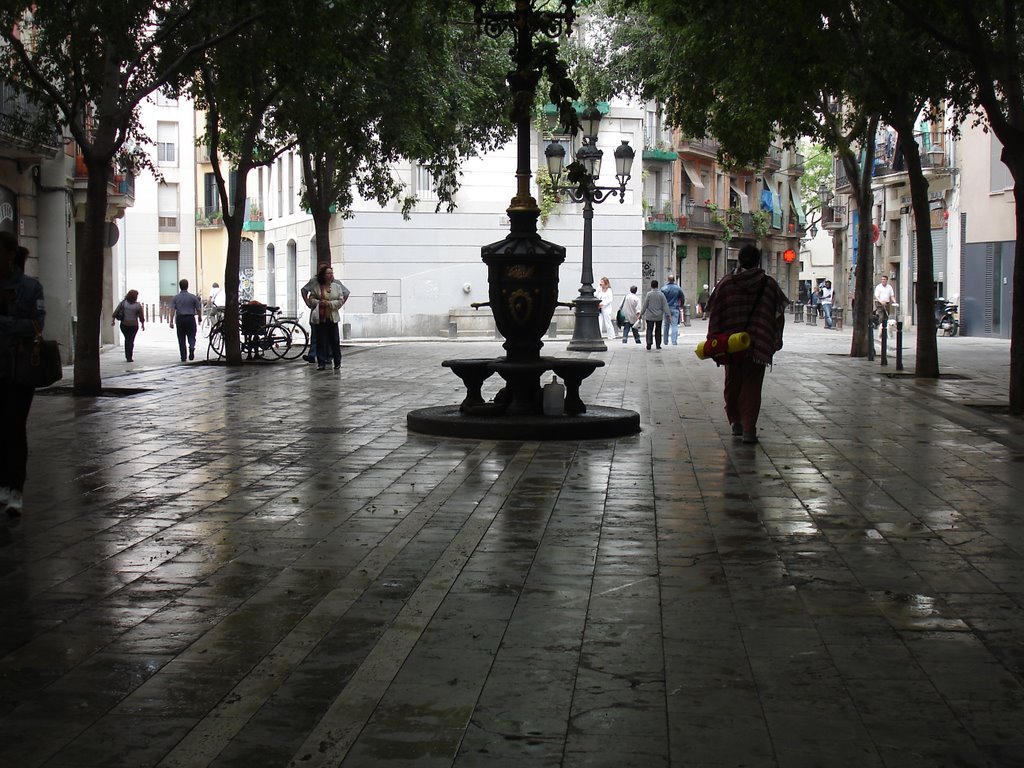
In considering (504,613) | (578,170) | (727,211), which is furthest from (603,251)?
(504,613)

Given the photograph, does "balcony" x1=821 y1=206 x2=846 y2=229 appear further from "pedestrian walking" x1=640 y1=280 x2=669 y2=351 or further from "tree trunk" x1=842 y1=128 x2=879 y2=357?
"tree trunk" x1=842 y1=128 x2=879 y2=357

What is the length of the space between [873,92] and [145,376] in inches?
451

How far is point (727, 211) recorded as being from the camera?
223 ft

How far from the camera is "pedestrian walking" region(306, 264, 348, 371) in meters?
23.3

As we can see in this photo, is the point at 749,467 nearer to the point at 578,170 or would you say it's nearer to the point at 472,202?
the point at 578,170

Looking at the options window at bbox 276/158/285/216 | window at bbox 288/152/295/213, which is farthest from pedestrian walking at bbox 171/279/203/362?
window at bbox 276/158/285/216

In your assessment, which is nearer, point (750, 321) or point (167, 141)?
point (750, 321)

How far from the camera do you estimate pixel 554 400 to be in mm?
13234

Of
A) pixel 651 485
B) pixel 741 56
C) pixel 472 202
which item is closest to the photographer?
pixel 651 485

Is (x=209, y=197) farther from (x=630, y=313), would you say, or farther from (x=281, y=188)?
(x=630, y=313)

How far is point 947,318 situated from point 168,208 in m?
42.8

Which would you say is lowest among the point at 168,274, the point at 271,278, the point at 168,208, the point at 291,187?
the point at 271,278

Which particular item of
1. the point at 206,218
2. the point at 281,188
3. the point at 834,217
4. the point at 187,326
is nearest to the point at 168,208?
the point at 206,218

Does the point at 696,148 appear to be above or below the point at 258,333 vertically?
above
